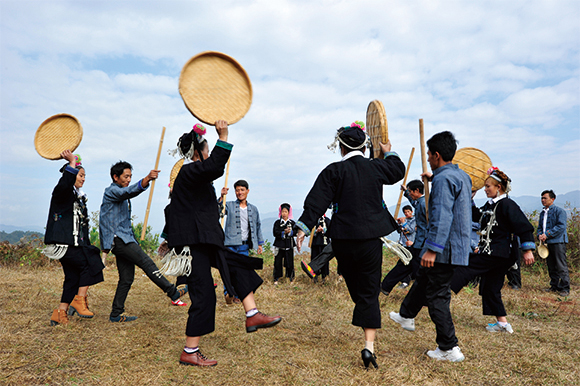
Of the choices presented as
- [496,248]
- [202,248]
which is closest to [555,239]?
[496,248]

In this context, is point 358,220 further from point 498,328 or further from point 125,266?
point 125,266

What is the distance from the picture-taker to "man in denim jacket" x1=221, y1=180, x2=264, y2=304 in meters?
6.61

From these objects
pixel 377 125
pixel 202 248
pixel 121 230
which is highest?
pixel 377 125

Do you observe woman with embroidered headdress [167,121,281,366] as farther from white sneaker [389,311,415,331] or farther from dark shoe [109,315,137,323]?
dark shoe [109,315,137,323]

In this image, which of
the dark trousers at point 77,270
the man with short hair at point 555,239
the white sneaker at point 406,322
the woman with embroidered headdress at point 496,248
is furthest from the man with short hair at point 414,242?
the dark trousers at point 77,270

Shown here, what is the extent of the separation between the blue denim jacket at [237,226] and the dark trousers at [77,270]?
2.24 meters

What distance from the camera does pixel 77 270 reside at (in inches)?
187

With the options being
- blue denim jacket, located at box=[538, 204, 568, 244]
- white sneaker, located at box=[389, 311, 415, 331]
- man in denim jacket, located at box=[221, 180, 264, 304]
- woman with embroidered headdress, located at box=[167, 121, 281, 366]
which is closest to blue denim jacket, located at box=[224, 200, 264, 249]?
man in denim jacket, located at box=[221, 180, 264, 304]

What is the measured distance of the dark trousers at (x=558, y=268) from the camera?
24.6ft

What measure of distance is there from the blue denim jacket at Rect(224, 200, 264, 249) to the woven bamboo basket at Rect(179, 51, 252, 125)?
134 inches

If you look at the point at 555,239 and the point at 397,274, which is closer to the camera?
the point at 397,274

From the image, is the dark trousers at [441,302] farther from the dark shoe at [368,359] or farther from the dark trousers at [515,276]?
the dark trousers at [515,276]

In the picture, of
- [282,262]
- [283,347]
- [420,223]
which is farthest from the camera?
[282,262]

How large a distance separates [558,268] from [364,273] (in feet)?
21.0
